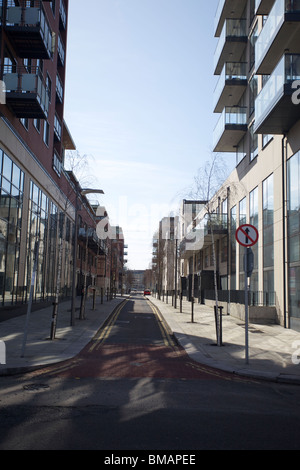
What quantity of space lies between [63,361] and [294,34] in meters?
15.3

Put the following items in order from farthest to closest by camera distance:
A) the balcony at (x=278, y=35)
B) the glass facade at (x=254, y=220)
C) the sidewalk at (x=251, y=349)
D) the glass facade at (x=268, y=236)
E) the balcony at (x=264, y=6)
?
the glass facade at (x=254, y=220) < the glass facade at (x=268, y=236) < the balcony at (x=264, y=6) < the balcony at (x=278, y=35) < the sidewalk at (x=251, y=349)

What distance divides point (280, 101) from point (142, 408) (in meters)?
13.8

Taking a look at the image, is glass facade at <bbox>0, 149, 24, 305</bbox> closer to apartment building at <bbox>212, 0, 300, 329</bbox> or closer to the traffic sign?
apartment building at <bbox>212, 0, 300, 329</bbox>

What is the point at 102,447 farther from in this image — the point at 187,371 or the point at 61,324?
the point at 61,324

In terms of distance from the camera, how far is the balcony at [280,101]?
16.6 metres

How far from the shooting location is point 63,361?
10.6m

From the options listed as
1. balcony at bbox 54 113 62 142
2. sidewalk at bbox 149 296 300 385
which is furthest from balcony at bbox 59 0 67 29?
sidewalk at bbox 149 296 300 385

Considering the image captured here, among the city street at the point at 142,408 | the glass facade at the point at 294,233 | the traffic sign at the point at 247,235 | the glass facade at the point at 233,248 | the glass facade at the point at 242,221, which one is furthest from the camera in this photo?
the glass facade at the point at 233,248

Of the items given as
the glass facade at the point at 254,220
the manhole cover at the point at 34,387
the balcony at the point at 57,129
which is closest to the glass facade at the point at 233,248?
the glass facade at the point at 254,220

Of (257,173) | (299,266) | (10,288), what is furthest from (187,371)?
(257,173)

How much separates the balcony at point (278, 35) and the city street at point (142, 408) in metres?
13.6

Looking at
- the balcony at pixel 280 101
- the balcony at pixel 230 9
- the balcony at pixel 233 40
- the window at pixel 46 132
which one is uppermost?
the balcony at pixel 230 9

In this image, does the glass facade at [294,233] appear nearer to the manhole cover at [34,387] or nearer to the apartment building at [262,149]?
the apartment building at [262,149]

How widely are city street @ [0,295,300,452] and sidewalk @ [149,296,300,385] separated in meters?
0.54
